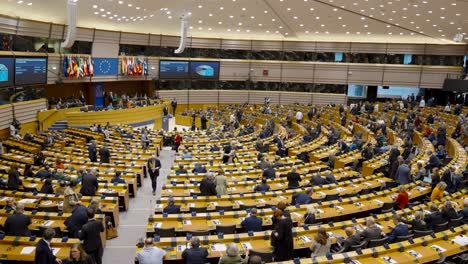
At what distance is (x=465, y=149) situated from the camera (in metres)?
19.2

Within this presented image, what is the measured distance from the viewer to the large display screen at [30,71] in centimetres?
2405

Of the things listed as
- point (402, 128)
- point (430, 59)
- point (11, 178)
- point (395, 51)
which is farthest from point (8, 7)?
point (430, 59)

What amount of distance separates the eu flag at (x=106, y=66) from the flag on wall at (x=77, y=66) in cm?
81

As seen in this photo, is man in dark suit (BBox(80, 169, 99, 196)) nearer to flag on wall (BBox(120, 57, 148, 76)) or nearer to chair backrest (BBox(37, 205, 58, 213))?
chair backrest (BBox(37, 205, 58, 213))

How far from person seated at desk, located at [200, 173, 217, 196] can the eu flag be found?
75.6ft

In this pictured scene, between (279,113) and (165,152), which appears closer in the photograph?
(165,152)

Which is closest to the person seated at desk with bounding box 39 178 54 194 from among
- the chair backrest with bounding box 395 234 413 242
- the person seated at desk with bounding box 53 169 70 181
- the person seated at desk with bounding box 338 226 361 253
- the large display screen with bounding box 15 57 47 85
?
the person seated at desk with bounding box 53 169 70 181

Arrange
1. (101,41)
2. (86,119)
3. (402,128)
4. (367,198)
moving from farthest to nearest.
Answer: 1. (101,41)
2. (86,119)
3. (402,128)
4. (367,198)

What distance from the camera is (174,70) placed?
3859cm

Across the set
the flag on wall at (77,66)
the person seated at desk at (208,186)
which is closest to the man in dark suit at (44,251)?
the person seated at desk at (208,186)

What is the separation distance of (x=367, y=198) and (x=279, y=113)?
21.0m

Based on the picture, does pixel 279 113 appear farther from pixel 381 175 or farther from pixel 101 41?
pixel 381 175

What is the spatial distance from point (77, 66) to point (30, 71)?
478 centimetres

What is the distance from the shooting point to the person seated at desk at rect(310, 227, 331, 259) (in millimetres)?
7773
